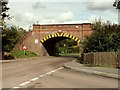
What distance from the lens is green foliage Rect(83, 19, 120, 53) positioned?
3503cm

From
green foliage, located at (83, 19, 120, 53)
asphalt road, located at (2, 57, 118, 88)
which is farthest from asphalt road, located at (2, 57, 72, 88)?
green foliage, located at (83, 19, 120, 53)

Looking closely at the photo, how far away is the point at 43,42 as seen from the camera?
232ft

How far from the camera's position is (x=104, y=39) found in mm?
36188

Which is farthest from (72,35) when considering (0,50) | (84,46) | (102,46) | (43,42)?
(102,46)

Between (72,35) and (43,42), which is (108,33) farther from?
(43,42)

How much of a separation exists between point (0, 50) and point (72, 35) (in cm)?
1973

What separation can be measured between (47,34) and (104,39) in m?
33.7

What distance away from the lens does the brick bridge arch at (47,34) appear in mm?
66625

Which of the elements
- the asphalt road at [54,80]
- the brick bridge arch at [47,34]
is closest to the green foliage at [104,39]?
the asphalt road at [54,80]

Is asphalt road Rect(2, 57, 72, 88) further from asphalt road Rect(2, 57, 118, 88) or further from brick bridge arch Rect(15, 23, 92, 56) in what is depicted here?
brick bridge arch Rect(15, 23, 92, 56)

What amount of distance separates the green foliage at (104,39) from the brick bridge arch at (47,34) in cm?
2348

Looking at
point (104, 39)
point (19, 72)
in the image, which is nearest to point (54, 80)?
point (19, 72)

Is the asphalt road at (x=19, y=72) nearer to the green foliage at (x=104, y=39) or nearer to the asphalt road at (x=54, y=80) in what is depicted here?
the asphalt road at (x=54, y=80)

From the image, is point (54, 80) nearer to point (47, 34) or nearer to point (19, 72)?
point (19, 72)
